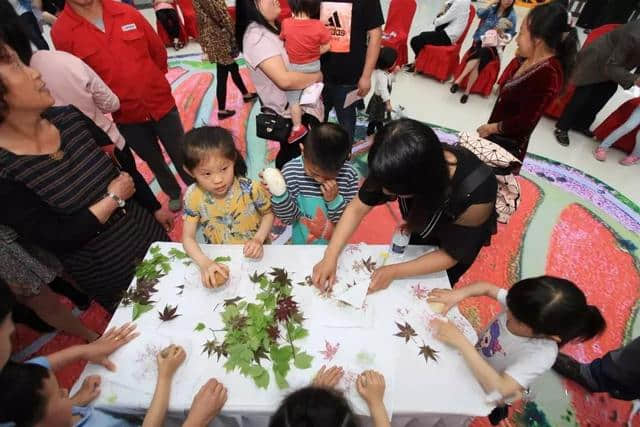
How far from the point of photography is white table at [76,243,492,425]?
989mm

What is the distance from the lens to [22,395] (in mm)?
829

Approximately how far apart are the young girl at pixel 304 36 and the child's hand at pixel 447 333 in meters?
1.64

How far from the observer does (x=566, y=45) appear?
6.20ft

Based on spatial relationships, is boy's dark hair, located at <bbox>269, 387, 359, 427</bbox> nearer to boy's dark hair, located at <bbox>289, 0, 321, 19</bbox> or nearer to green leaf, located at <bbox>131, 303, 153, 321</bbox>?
green leaf, located at <bbox>131, 303, 153, 321</bbox>

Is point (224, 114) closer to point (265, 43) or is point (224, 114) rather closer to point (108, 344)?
point (265, 43)

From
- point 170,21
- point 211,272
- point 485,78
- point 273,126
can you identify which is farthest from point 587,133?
point 170,21

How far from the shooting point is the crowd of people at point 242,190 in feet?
3.31

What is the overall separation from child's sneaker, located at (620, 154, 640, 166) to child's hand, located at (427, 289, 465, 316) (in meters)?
3.22

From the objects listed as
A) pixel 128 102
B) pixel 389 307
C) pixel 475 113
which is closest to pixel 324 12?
pixel 128 102

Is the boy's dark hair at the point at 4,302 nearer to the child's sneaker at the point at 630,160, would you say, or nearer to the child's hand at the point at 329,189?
the child's hand at the point at 329,189

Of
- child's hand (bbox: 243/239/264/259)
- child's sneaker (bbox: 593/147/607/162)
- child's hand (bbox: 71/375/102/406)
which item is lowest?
child's sneaker (bbox: 593/147/607/162)

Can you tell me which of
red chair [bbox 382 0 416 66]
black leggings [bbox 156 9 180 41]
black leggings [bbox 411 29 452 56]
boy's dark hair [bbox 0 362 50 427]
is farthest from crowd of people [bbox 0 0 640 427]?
black leggings [bbox 156 9 180 41]

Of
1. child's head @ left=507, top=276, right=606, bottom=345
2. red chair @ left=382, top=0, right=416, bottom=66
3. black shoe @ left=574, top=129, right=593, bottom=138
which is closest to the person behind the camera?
child's head @ left=507, top=276, right=606, bottom=345

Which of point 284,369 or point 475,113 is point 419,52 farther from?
point 284,369
